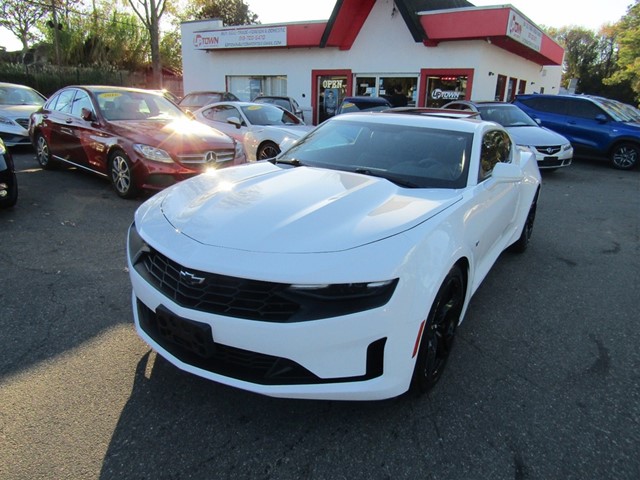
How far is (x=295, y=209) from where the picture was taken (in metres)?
2.53

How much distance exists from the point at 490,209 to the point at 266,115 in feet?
23.6

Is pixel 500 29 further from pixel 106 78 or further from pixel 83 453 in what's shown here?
pixel 106 78

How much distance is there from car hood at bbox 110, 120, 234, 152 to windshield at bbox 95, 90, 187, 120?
0.28 meters

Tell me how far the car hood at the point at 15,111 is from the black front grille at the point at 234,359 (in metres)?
10.7

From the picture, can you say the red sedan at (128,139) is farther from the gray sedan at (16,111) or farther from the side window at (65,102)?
the gray sedan at (16,111)

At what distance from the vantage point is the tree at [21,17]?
38.7m

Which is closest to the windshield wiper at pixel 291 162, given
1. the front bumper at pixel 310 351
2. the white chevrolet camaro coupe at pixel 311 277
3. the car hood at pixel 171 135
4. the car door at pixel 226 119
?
the white chevrolet camaro coupe at pixel 311 277

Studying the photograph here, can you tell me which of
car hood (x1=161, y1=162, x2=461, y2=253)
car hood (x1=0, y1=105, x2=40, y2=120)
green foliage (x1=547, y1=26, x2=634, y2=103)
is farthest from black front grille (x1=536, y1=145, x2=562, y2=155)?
green foliage (x1=547, y1=26, x2=634, y2=103)

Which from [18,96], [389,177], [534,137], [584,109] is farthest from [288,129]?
→ [584,109]

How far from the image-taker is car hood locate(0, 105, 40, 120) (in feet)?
34.1

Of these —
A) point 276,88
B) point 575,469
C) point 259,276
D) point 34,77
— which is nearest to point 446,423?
point 575,469

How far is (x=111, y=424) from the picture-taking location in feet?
7.47

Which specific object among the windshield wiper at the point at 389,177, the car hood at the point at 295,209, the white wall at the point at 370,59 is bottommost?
the car hood at the point at 295,209

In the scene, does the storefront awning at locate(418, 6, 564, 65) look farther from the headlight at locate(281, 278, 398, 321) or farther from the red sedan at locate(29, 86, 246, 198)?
the headlight at locate(281, 278, 398, 321)
